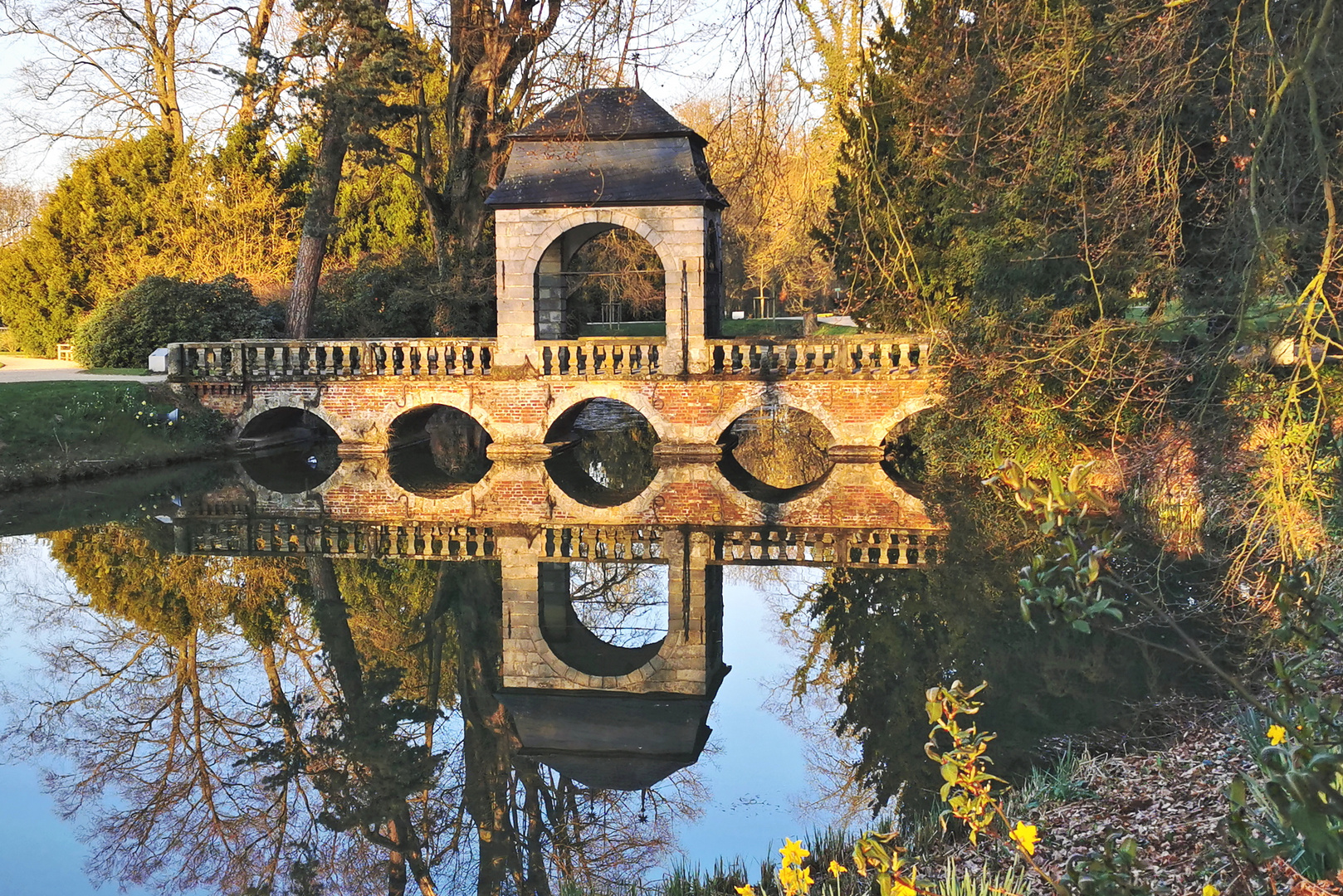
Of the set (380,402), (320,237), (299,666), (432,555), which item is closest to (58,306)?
(320,237)

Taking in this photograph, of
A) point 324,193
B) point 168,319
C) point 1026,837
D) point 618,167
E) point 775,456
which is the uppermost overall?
point 618,167

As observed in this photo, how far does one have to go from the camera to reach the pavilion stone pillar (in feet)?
49.6

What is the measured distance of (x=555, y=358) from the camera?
15.6 metres

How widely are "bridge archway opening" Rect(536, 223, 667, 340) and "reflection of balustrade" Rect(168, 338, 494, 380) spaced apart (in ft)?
4.76

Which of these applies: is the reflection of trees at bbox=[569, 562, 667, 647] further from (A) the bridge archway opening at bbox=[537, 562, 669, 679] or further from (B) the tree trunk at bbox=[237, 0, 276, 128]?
(B) the tree trunk at bbox=[237, 0, 276, 128]

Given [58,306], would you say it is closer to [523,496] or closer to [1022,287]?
[523,496]

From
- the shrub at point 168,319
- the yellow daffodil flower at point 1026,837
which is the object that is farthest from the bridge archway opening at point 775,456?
the yellow daffodil flower at point 1026,837

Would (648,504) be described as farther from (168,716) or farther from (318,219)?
(318,219)

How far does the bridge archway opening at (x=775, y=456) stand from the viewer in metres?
13.7

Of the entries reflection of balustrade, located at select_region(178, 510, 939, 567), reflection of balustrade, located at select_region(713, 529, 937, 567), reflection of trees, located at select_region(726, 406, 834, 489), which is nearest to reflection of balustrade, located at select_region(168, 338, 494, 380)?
reflection of trees, located at select_region(726, 406, 834, 489)

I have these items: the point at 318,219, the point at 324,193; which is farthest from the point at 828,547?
the point at 324,193

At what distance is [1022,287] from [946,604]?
512cm

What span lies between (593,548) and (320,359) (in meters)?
8.62

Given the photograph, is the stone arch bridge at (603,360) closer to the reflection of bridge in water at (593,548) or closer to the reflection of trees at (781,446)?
the reflection of trees at (781,446)
